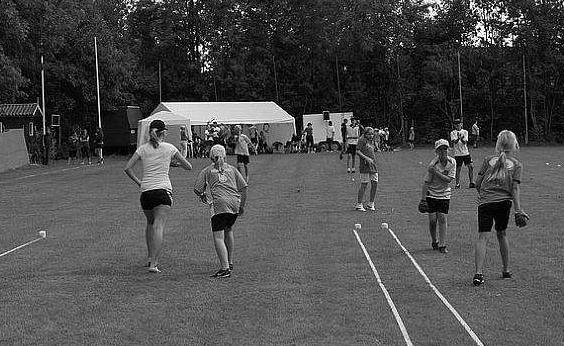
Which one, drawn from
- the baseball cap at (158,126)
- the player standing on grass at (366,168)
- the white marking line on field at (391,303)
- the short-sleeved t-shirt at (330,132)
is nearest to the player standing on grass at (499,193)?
the white marking line on field at (391,303)

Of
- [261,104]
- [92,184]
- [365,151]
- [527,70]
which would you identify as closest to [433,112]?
[527,70]

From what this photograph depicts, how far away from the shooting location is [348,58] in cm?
5644

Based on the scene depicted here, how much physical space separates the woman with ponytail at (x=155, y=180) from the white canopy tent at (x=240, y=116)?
3424cm

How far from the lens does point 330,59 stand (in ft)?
189

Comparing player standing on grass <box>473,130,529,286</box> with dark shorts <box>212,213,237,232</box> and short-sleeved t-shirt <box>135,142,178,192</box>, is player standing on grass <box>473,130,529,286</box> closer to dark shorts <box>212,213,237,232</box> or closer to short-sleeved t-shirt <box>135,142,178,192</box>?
dark shorts <box>212,213,237,232</box>

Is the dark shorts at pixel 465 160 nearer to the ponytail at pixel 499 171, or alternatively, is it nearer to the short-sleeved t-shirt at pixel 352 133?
the short-sleeved t-shirt at pixel 352 133

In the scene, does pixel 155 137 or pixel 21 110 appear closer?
pixel 155 137

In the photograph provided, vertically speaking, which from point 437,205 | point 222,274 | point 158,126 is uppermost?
point 158,126

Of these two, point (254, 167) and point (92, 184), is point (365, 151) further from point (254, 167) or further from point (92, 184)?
point (254, 167)

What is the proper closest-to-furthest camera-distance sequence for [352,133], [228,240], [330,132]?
[228,240], [352,133], [330,132]

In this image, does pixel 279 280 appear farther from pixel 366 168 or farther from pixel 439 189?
pixel 366 168

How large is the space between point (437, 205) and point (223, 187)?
3205 millimetres

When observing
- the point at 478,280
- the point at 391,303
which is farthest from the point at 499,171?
the point at 391,303

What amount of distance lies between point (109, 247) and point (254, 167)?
18.7 m
